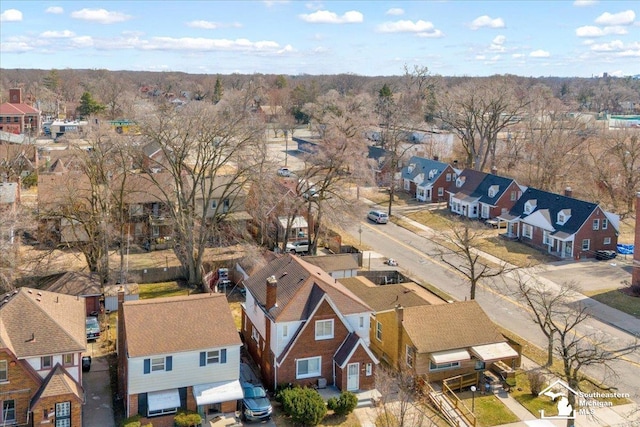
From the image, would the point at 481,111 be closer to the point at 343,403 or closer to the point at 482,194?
the point at 482,194

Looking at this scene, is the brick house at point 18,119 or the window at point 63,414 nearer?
the window at point 63,414

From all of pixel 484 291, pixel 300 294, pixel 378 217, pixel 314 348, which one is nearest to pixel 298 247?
pixel 378 217

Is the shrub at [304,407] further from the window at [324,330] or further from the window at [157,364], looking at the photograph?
the window at [157,364]

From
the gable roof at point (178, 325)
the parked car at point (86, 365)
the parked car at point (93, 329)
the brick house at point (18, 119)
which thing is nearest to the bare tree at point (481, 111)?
the parked car at point (93, 329)

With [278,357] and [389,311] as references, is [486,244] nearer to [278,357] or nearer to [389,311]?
[389,311]

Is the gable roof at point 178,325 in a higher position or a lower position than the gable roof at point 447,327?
higher

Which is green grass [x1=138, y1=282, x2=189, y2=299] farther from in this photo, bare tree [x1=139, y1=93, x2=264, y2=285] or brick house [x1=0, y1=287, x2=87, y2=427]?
brick house [x1=0, y1=287, x2=87, y2=427]

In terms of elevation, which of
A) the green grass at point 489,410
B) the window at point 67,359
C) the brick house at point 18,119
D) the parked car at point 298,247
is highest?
the brick house at point 18,119
